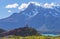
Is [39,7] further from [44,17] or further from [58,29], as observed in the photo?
[58,29]

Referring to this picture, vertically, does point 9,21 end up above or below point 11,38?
above

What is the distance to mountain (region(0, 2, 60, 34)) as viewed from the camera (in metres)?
20.2

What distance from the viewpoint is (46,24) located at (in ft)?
66.3

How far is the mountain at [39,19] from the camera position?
20156mm

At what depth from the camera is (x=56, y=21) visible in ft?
65.0

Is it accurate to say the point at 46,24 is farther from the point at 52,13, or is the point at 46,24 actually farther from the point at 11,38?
the point at 11,38

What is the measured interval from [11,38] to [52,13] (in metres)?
4.25

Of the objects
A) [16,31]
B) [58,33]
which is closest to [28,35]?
[16,31]

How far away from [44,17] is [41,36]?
1.99 meters

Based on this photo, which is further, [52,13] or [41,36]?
[52,13]

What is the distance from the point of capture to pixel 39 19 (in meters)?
20.3

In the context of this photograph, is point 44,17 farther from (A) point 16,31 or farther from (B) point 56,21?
(A) point 16,31

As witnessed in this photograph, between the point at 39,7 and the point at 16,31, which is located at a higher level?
the point at 39,7

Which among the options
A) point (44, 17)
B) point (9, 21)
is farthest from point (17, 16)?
point (44, 17)
